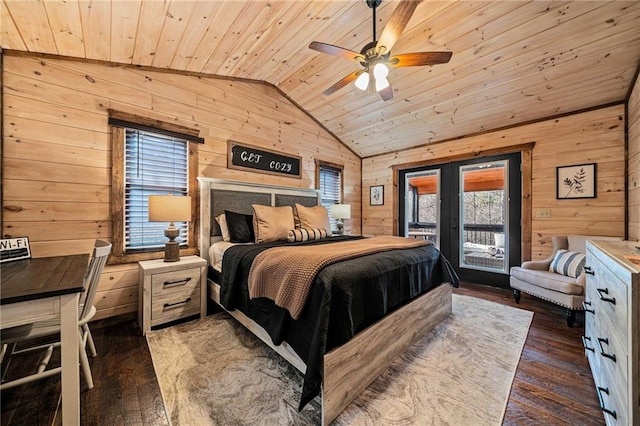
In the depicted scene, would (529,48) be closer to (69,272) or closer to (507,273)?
(507,273)

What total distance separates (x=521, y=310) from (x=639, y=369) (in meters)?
2.36

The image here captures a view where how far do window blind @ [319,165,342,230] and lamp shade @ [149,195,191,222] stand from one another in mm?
2589

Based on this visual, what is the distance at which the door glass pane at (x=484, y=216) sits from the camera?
Result: 379 cm

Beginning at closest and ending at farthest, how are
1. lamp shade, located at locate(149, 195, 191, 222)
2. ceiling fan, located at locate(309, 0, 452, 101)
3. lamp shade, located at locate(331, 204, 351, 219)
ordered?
ceiling fan, located at locate(309, 0, 452, 101)
lamp shade, located at locate(149, 195, 191, 222)
lamp shade, located at locate(331, 204, 351, 219)

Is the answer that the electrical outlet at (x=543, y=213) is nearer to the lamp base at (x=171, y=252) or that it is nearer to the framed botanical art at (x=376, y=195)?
the framed botanical art at (x=376, y=195)

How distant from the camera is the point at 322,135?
183 inches

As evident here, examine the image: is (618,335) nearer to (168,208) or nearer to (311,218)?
(311,218)

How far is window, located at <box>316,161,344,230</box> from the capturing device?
185 inches

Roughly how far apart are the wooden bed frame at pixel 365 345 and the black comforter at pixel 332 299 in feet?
0.19

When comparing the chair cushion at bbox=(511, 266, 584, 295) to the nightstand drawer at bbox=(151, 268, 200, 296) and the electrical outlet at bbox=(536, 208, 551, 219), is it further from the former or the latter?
the nightstand drawer at bbox=(151, 268, 200, 296)

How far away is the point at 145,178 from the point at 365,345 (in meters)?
2.83

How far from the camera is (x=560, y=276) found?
2.73m

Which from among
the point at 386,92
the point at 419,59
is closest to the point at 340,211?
the point at 386,92

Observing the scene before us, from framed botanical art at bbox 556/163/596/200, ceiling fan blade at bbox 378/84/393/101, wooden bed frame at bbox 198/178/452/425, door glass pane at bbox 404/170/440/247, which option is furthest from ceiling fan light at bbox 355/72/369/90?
framed botanical art at bbox 556/163/596/200
